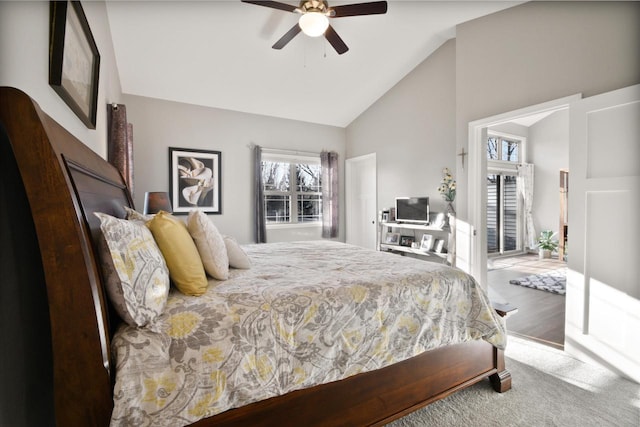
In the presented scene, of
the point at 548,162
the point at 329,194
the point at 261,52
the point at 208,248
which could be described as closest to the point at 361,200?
the point at 329,194

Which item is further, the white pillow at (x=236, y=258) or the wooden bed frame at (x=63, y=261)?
the white pillow at (x=236, y=258)

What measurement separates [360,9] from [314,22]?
1.33ft

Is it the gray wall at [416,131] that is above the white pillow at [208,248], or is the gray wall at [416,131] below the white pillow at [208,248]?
above

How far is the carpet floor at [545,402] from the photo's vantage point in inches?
64.2

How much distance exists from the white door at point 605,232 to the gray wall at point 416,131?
1674 millimetres

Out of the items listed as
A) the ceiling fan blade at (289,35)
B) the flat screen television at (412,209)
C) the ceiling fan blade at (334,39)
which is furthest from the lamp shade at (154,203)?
the flat screen television at (412,209)

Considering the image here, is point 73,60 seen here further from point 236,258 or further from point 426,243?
point 426,243

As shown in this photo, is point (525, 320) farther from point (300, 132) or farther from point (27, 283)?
point (300, 132)

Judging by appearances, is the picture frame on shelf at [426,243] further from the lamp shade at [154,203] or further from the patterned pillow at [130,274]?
the patterned pillow at [130,274]

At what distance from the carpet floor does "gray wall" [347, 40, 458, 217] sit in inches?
93.7

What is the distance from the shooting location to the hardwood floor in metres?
2.74

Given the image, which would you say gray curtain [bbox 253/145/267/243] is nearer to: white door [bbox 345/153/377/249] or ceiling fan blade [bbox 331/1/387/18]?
white door [bbox 345/153/377/249]

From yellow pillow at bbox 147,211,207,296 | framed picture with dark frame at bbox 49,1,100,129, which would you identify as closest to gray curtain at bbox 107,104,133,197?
framed picture with dark frame at bbox 49,1,100,129

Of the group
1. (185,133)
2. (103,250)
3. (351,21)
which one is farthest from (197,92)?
(103,250)
